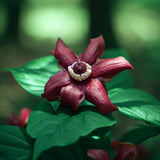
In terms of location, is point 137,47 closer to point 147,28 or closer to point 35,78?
point 147,28

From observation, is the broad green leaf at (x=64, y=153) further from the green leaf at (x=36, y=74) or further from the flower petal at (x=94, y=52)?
the flower petal at (x=94, y=52)

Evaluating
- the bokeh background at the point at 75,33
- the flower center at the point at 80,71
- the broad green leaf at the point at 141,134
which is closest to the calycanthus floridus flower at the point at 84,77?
the flower center at the point at 80,71

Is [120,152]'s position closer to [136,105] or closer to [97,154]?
[97,154]

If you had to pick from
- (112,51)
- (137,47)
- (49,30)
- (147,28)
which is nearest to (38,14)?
(49,30)

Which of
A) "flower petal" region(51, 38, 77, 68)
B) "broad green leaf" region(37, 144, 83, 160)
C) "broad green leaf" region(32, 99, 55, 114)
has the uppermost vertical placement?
"flower petal" region(51, 38, 77, 68)

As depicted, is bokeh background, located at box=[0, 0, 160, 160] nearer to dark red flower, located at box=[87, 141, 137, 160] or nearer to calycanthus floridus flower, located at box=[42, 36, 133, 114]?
dark red flower, located at box=[87, 141, 137, 160]

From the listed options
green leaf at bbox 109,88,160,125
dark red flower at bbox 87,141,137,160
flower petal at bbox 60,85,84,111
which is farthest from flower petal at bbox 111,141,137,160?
→ flower petal at bbox 60,85,84,111

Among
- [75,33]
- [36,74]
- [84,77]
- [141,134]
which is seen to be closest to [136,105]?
[141,134]
